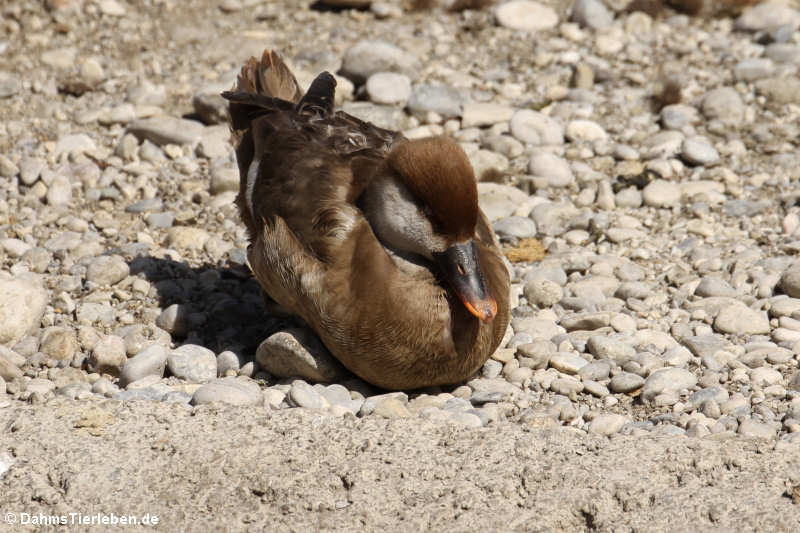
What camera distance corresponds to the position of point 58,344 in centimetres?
567

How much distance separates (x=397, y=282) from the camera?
5051 mm

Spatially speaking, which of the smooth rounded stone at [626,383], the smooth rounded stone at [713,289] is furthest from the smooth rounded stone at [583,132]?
the smooth rounded stone at [626,383]

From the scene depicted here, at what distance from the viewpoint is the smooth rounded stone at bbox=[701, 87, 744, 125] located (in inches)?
334

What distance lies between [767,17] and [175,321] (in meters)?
6.70

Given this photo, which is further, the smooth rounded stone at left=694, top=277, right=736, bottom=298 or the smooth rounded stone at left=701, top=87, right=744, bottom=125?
the smooth rounded stone at left=701, top=87, right=744, bottom=125

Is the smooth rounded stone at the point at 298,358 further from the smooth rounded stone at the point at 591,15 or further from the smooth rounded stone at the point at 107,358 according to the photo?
the smooth rounded stone at the point at 591,15

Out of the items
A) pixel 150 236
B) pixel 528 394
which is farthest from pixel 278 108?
pixel 528 394

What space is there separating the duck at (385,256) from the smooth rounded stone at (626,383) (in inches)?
A: 24.4

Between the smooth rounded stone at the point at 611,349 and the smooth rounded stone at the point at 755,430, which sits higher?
the smooth rounded stone at the point at 755,430

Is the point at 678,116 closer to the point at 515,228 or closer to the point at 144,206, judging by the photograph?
the point at 515,228

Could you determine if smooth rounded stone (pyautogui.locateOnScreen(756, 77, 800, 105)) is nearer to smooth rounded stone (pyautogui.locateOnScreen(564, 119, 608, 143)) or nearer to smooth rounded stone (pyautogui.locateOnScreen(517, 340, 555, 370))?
smooth rounded stone (pyautogui.locateOnScreen(564, 119, 608, 143))

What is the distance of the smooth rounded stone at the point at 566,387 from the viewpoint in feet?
17.3

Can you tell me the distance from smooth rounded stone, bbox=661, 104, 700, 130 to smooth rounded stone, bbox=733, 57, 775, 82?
2.54ft

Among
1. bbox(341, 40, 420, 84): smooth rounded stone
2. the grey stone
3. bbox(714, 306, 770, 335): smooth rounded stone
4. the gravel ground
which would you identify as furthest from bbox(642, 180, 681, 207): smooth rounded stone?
the grey stone
